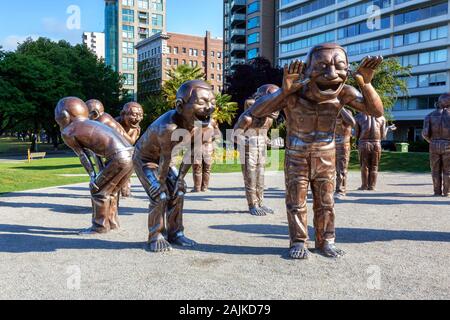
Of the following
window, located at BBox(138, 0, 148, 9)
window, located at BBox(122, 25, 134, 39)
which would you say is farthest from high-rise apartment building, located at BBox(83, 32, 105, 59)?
window, located at BBox(138, 0, 148, 9)

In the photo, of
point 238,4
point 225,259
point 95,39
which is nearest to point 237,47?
point 238,4

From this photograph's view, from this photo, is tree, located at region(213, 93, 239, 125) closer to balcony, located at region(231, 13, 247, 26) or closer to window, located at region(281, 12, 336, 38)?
window, located at region(281, 12, 336, 38)

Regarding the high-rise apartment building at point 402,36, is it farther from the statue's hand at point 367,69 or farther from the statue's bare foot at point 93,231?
the statue's hand at point 367,69

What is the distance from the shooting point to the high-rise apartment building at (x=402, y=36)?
42.6 m

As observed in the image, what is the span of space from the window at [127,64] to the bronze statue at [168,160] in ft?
291

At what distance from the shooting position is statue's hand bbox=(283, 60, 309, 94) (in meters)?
4.49

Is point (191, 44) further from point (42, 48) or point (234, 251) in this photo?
point (234, 251)

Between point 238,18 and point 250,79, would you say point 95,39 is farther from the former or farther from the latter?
point 250,79

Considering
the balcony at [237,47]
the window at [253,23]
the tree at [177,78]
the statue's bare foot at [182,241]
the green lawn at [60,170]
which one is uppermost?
the window at [253,23]

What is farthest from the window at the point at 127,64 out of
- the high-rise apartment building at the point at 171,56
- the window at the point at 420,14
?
the window at the point at 420,14

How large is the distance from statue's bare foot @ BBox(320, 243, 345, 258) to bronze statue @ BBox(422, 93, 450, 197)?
6522 millimetres

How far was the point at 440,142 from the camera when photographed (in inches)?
402

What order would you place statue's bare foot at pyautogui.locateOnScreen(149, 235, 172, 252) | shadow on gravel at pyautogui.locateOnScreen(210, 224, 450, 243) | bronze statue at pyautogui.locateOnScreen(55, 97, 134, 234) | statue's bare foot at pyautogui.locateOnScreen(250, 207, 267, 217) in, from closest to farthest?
statue's bare foot at pyautogui.locateOnScreen(149, 235, 172, 252) < shadow on gravel at pyautogui.locateOnScreen(210, 224, 450, 243) < bronze statue at pyautogui.locateOnScreen(55, 97, 134, 234) < statue's bare foot at pyautogui.locateOnScreen(250, 207, 267, 217)
